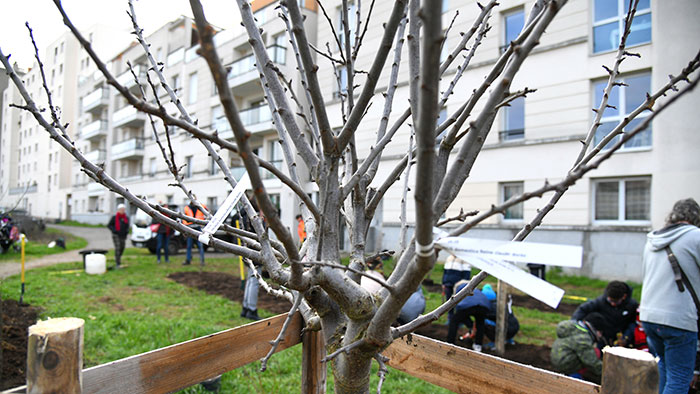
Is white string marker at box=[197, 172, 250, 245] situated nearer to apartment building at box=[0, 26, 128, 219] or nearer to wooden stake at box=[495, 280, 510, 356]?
wooden stake at box=[495, 280, 510, 356]

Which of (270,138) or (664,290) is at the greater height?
(270,138)

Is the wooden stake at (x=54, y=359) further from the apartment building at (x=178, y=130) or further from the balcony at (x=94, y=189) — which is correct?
the balcony at (x=94, y=189)

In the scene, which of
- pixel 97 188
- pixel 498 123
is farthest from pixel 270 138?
pixel 97 188

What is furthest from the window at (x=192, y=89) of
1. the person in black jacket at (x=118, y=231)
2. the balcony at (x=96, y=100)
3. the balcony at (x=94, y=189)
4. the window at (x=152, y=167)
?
the balcony at (x=94, y=189)

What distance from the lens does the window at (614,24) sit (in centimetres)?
1059

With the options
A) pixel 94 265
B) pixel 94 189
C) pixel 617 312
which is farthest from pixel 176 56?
pixel 617 312

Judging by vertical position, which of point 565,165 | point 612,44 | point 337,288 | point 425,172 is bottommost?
point 337,288

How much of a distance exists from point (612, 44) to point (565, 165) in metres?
3.38

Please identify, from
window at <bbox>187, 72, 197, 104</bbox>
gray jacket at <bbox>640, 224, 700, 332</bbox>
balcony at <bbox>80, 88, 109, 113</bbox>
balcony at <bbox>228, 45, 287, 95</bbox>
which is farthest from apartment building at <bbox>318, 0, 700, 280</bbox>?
balcony at <bbox>80, 88, 109, 113</bbox>

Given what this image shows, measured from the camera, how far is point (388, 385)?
389 centimetres

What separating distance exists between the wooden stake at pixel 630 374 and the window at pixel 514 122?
12409 mm

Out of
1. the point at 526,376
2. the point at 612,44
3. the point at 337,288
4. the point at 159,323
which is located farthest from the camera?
the point at 612,44

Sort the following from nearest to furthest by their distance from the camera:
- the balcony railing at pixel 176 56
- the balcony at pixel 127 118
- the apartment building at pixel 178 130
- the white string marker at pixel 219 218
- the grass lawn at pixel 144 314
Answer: the white string marker at pixel 219 218, the grass lawn at pixel 144 314, the apartment building at pixel 178 130, the balcony railing at pixel 176 56, the balcony at pixel 127 118

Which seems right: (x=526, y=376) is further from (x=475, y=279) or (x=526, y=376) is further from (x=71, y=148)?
(x=71, y=148)
